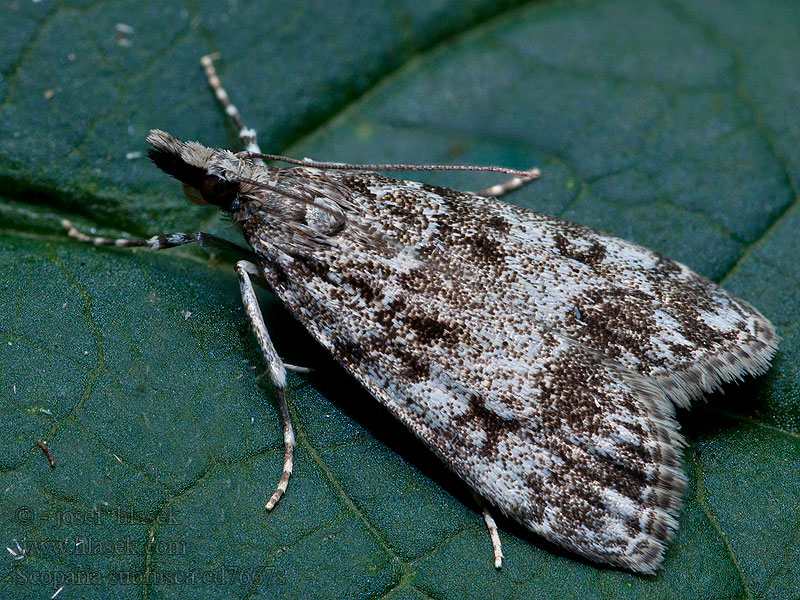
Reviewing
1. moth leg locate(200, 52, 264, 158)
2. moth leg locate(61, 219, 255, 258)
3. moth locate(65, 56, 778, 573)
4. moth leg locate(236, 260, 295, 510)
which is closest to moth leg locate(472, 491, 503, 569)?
moth locate(65, 56, 778, 573)

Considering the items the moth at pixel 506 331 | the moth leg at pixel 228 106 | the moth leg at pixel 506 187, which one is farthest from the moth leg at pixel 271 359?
the moth leg at pixel 506 187

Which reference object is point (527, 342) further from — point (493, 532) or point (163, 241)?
point (163, 241)

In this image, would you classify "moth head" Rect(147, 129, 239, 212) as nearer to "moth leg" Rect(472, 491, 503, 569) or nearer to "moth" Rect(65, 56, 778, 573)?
"moth" Rect(65, 56, 778, 573)

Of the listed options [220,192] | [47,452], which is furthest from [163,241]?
[47,452]

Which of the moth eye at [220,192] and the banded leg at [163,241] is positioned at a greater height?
the moth eye at [220,192]

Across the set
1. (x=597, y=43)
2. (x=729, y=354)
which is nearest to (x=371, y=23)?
(x=597, y=43)

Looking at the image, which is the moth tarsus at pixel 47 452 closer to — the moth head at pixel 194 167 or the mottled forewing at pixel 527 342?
the mottled forewing at pixel 527 342

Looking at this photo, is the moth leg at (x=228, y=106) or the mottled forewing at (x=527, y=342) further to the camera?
the moth leg at (x=228, y=106)
